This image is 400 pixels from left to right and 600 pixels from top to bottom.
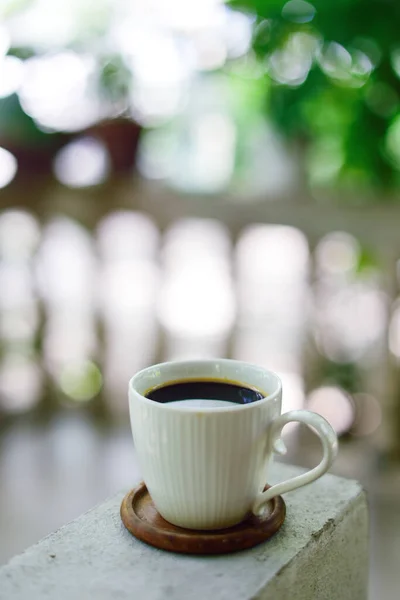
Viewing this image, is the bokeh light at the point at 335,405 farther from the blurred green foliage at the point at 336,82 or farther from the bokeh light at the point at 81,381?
the bokeh light at the point at 81,381

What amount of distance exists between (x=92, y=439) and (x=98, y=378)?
19 cm

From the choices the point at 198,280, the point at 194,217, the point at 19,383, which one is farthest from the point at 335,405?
the point at 19,383

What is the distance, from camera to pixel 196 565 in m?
0.58

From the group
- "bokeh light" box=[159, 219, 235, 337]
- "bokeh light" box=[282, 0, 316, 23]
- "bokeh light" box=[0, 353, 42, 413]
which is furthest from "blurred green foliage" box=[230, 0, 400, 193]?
"bokeh light" box=[0, 353, 42, 413]

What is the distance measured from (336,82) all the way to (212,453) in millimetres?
1491

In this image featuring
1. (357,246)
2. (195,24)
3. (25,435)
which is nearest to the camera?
(357,246)

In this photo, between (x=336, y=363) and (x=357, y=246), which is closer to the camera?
(x=357, y=246)

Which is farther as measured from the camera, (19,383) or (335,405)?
(19,383)

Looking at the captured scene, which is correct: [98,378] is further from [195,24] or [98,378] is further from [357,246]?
[195,24]

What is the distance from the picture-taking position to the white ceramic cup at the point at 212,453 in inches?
22.2

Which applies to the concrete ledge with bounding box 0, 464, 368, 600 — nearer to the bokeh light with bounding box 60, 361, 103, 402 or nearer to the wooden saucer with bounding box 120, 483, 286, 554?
the wooden saucer with bounding box 120, 483, 286, 554

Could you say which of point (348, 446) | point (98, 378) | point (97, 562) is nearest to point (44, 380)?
point (98, 378)

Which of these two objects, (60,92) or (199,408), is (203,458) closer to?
(199,408)

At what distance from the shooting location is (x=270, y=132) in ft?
6.27
